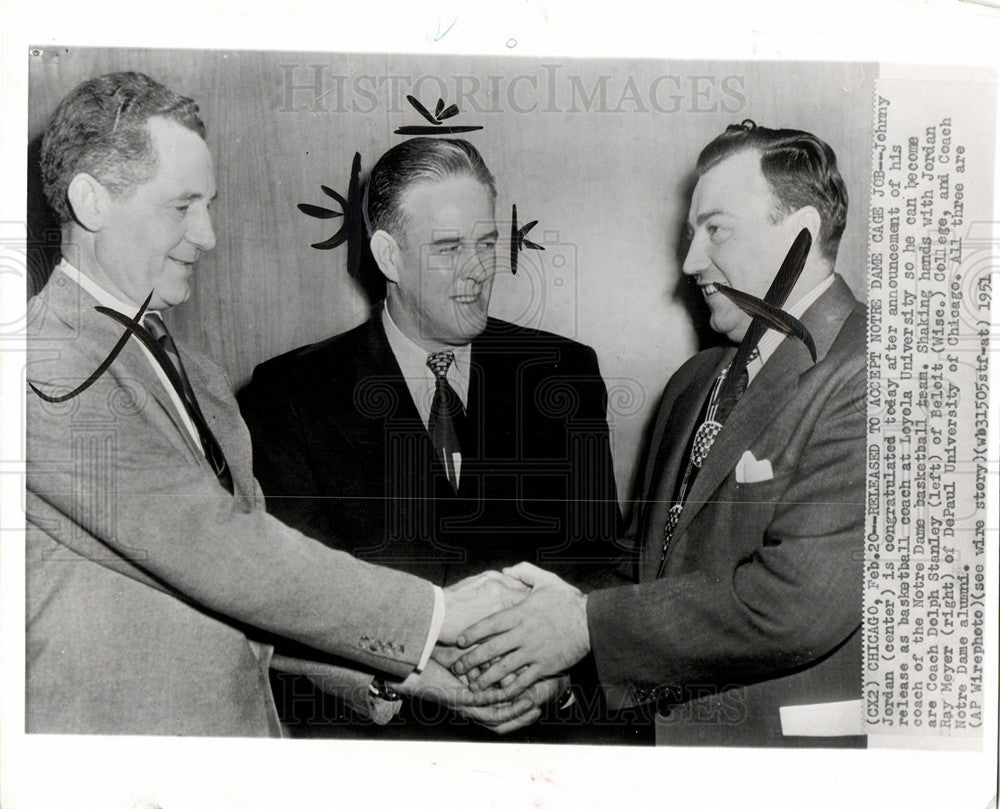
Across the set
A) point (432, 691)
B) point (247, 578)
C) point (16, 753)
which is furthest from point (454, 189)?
point (16, 753)

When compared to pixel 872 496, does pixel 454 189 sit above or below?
above

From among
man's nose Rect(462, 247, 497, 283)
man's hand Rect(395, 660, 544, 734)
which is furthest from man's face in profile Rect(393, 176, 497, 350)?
man's hand Rect(395, 660, 544, 734)

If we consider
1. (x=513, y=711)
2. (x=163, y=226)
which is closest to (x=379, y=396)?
(x=163, y=226)

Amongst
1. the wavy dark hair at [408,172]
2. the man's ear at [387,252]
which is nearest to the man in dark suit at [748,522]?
the wavy dark hair at [408,172]

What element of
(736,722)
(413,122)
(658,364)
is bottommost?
(736,722)

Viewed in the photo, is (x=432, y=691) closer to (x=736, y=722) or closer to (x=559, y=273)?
(x=736, y=722)

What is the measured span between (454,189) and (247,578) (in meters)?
0.67

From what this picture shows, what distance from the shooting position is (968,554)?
136cm

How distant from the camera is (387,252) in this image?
136 centimetres

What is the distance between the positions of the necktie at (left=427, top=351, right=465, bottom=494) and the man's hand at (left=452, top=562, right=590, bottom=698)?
21cm

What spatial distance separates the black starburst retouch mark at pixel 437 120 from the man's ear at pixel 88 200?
18.6 inches

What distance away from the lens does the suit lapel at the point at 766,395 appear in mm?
1320

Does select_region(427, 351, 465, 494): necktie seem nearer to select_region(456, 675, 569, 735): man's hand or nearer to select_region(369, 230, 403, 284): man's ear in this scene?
select_region(369, 230, 403, 284): man's ear

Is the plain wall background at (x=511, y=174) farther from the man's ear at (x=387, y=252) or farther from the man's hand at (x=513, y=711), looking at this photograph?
the man's hand at (x=513, y=711)
